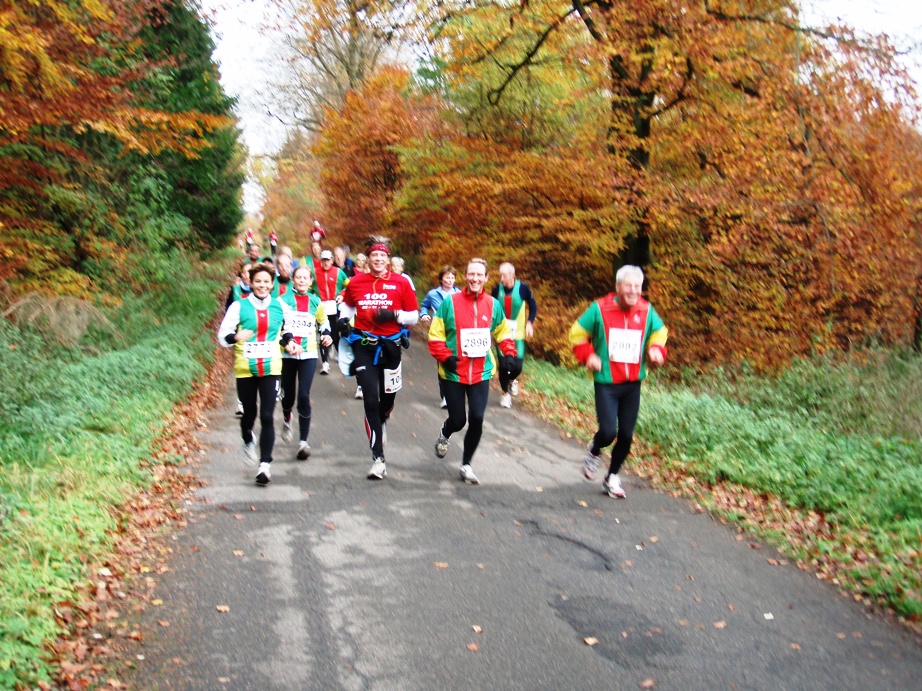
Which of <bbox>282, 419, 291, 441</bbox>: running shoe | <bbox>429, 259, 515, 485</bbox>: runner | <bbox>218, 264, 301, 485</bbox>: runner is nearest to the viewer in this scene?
<bbox>218, 264, 301, 485</bbox>: runner

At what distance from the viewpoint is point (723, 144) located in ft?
43.9

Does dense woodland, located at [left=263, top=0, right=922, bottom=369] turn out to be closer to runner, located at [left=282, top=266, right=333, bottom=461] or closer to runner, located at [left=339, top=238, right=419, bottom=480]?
runner, located at [left=282, top=266, right=333, bottom=461]

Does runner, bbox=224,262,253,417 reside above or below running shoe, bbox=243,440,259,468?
above

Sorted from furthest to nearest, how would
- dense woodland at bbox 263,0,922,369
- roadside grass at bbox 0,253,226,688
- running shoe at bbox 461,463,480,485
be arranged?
dense woodland at bbox 263,0,922,369 < running shoe at bbox 461,463,480,485 < roadside grass at bbox 0,253,226,688

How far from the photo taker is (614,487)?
7871 mm

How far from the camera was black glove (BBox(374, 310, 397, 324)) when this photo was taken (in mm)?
7949

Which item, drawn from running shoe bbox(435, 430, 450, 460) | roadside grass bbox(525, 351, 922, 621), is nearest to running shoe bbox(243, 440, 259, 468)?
running shoe bbox(435, 430, 450, 460)

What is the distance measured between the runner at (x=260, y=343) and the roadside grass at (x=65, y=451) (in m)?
1.20

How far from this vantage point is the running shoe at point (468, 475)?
805 cm

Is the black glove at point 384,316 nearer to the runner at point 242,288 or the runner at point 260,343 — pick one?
the runner at point 260,343

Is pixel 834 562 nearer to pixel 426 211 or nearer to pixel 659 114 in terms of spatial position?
pixel 659 114

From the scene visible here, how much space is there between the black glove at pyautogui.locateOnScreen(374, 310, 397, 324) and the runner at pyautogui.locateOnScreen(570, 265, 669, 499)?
5.95ft

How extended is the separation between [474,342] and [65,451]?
13.0ft

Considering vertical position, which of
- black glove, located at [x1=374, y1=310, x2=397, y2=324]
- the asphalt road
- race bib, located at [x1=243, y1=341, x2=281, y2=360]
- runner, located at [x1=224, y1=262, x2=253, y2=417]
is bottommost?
the asphalt road
